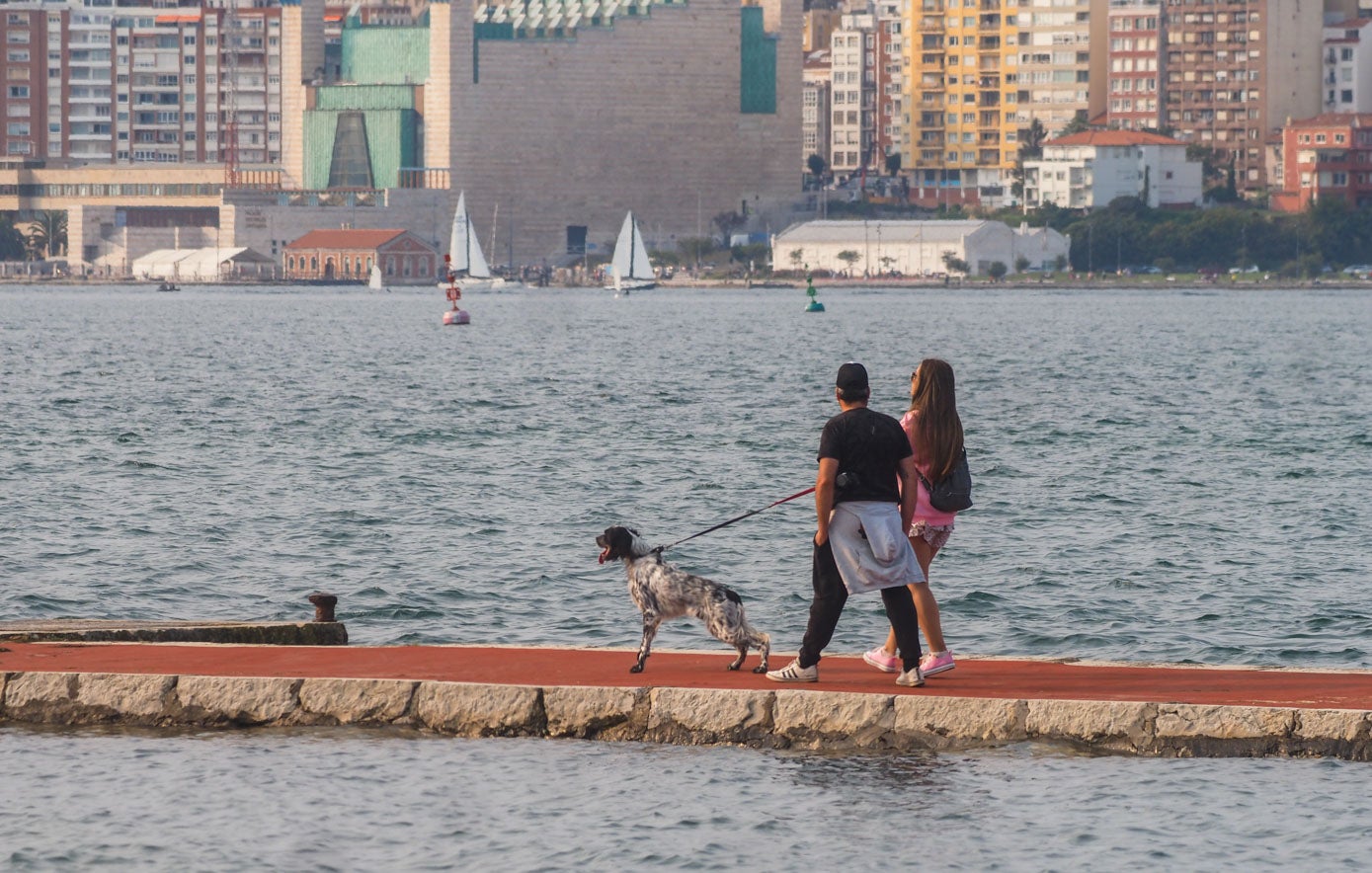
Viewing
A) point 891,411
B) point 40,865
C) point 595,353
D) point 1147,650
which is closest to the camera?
point 40,865

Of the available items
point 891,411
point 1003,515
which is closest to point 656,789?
point 1003,515

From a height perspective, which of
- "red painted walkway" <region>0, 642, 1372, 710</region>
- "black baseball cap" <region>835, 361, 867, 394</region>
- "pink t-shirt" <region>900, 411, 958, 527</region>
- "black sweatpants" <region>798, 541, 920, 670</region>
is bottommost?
"red painted walkway" <region>0, 642, 1372, 710</region>

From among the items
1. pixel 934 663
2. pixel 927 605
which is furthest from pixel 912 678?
pixel 927 605

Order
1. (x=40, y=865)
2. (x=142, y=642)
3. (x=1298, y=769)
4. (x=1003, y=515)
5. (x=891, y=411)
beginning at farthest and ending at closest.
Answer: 1. (x=891, y=411)
2. (x=1003, y=515)
3. (x=142, y=642)
4. (x=1298, y=769)
5. (x=40, y=865)

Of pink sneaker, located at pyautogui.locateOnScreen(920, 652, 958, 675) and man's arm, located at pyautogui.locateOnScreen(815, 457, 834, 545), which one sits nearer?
man's arm, located at pyautogui.locateOnScreen(815, 457, 834, 545)

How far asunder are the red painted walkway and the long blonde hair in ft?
4.46

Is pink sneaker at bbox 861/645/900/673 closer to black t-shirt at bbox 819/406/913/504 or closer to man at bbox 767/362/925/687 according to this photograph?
man at bbox 767/362/925/687

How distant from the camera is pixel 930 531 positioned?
14.9 metres

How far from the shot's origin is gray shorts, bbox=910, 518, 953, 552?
584 inches

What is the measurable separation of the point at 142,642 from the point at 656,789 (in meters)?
4.34

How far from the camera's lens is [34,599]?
2377cm

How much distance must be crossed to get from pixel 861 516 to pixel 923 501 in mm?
704

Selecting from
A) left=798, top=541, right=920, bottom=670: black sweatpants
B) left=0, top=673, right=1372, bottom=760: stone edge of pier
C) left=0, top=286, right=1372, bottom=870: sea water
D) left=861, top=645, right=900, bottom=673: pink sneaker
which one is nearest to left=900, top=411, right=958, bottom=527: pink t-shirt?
left=798, top=541, right=920, bottom=670: black sweatpants

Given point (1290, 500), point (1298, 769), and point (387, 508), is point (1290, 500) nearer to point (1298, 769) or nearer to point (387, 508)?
point (387, 508)
